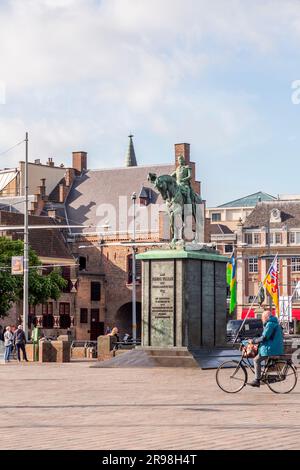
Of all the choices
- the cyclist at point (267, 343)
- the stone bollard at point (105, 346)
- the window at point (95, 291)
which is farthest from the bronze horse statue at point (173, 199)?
the window at point (95, 291)

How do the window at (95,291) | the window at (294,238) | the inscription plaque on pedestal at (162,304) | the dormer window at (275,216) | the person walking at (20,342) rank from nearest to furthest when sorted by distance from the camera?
1. the inscription plaque on pedestal at (162,304)
2. the person walking at (20,342)
3. the window at (95,291)
4. the window at (294,238)
5. the dormer window at (275,216)

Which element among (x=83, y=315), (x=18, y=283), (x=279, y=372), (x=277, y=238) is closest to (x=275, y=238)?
(x=277, y=238)

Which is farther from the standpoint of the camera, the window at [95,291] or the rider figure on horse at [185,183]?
the window at [95,291]

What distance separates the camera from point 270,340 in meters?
21.2

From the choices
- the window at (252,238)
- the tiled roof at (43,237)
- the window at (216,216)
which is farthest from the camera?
the window at (216,216)

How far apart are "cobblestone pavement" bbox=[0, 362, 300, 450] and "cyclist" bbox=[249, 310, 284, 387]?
21.5 inches

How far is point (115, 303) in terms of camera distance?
99.4 meters

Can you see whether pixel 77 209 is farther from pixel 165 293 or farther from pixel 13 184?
pixel 165 293

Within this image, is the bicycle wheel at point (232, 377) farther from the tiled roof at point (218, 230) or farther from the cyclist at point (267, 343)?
the tiled roof at point (218, 230)

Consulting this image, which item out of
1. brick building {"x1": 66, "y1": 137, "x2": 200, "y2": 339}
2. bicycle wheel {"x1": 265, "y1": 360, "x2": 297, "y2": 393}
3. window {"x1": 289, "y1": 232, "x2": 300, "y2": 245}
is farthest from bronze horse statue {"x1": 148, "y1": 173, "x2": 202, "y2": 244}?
window {"x1": 289, "y1": 232, "x2": 300, "y2": 245}

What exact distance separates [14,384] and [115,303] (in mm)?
74602

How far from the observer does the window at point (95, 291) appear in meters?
98.8

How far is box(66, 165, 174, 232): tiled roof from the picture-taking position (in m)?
101

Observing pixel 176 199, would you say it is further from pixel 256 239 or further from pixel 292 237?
pixel 256 239
